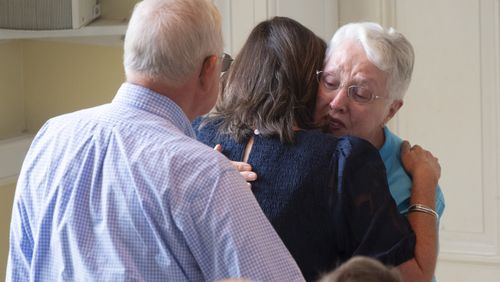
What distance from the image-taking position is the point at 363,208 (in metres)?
1.58

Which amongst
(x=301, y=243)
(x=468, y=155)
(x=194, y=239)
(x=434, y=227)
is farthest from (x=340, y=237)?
(x=468, y=155)

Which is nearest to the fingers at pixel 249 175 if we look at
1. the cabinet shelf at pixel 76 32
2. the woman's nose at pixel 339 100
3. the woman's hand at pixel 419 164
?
the woman's nose at pixel 339 100

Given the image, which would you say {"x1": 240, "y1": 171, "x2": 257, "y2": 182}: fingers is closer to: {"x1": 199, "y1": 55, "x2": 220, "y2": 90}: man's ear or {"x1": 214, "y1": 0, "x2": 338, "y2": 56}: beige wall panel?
{"x1": 199, "y1": 55, "x2": 220, "y2": 90}: man's ear

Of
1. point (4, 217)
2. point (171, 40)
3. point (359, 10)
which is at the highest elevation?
point (171, 40)

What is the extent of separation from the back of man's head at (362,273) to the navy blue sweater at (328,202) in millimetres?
542

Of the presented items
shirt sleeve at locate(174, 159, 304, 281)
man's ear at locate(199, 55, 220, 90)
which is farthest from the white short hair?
shirt sleeve at locate(174, 159, 304, 281)

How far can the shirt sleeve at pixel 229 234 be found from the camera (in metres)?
1.38

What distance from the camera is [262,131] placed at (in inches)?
65.0

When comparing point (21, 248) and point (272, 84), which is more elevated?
point (272, 84)

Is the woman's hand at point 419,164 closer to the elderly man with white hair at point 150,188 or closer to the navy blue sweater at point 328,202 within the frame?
the navy blue sweater at point 328,202

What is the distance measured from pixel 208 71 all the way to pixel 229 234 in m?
0.28

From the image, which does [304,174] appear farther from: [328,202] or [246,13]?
[246,13]

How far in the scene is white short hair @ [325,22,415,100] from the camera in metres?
1.78

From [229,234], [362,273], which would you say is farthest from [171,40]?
[362,273]
